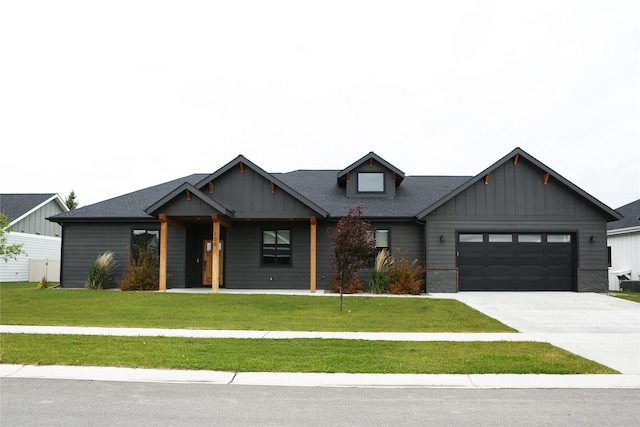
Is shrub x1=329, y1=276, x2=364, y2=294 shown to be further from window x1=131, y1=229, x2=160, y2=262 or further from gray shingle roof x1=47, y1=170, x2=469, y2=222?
window x1=131, y1=229, x2=160, y2=262

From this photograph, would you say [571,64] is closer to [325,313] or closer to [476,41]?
[476,41]

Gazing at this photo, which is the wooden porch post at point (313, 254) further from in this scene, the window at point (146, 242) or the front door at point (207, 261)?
the window at point (146, 242)

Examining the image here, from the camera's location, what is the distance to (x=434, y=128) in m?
31.8

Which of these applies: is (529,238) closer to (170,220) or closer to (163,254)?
(170,220)

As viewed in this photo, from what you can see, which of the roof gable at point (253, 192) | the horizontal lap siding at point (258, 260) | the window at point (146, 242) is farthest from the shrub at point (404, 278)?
the window at point (146, 242)

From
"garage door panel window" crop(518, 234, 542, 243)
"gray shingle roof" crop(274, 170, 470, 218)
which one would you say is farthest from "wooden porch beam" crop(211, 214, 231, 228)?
"garage door panel window" crop(518, 234, 542, 243)

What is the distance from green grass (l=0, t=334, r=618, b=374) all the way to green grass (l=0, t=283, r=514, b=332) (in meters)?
1.77

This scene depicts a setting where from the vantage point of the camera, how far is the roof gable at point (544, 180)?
19.8 metres

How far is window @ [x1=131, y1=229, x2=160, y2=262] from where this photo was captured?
838 inches

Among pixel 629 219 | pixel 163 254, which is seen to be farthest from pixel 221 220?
pixel 629 219

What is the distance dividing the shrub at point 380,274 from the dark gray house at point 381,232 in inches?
47.0

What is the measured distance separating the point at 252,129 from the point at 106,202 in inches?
357

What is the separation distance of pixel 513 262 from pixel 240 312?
11.8 metres

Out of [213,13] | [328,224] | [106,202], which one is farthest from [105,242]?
[213,13]
